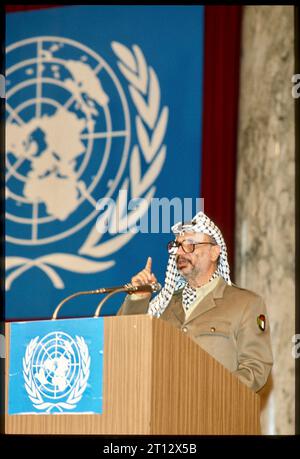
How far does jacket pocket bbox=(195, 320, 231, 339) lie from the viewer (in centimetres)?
520

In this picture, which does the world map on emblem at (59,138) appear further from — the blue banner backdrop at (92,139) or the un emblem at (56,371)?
the un emblem at (56,371)

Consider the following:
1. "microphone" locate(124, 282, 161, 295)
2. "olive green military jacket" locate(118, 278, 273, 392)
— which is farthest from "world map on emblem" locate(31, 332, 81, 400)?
"olive green military jacket" locate(118, 278, 273, 392)

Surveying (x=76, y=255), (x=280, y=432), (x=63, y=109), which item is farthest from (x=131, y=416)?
(x=63, y=109)

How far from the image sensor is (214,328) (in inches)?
206

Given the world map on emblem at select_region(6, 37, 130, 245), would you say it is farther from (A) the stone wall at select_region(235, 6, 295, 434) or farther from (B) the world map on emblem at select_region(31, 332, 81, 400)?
(B) the world map on emblem at select_region(31, 332, 81, 400)

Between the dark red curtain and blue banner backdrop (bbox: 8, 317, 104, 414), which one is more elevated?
the dark red curtain

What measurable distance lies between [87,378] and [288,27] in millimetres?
3965

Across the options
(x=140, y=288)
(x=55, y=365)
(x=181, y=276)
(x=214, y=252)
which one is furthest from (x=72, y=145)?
(x=55, y=365)

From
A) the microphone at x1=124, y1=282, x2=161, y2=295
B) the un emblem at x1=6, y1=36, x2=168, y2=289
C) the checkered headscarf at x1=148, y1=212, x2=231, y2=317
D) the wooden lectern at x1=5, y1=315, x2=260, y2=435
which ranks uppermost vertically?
the un emblem at x1=6, y1=36, x2=168, y2=289

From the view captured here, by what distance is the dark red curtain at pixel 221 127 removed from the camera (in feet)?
24.7

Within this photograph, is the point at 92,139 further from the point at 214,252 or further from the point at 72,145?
the point at 214,252

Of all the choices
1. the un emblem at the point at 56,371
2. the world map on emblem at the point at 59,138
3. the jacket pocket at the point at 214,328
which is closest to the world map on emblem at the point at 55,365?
the un emblem at the point at 56,371

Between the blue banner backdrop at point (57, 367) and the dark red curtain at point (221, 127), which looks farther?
the dark red curtain at point (221, 127)
